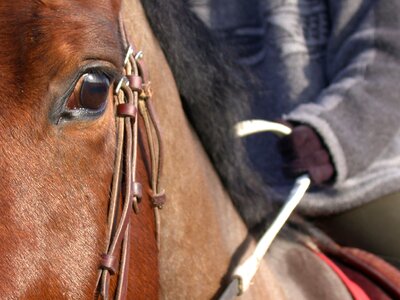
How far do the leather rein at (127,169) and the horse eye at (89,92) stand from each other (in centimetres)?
8

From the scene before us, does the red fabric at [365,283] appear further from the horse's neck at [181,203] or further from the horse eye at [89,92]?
the horse eye at [89,92]

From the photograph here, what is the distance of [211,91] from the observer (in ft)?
3.40

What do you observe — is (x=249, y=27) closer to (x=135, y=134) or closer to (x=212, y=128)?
(x=212, y=128)

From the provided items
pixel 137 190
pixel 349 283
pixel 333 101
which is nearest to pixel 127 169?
pixel 137 190

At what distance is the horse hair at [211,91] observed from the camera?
97cm

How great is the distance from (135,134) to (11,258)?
0.80 ft

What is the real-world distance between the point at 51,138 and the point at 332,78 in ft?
3.48

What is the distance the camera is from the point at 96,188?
733mm

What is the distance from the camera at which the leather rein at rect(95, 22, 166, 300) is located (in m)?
0.75

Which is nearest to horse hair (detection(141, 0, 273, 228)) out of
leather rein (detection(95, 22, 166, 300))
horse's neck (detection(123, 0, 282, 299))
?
horse's neck (detection(123, 0, 282, 299))

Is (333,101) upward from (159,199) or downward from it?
downward

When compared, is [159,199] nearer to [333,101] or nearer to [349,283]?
[349,283]

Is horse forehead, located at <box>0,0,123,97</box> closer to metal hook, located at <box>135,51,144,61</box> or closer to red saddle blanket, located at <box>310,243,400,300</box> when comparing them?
metal hook, located at <box>135,51,144,61</box>

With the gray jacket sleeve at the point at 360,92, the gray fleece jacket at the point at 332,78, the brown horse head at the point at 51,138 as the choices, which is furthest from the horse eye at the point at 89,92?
the gray jacket sleeve at the point at 360,92
